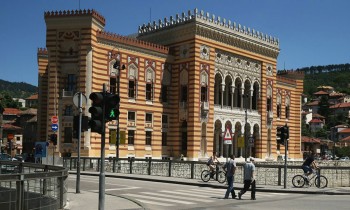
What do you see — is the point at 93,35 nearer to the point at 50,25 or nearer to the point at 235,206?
the point at 50,25

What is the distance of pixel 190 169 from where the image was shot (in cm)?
3209

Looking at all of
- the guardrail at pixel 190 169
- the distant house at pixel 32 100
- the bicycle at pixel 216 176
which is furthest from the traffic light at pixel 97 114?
the distant house at pixel 32 100

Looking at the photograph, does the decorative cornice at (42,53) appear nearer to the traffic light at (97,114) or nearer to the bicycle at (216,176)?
the bicycle at (216,176)

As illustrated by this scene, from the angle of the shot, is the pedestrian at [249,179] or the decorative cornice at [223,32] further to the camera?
the decorative cornice at [223,32]

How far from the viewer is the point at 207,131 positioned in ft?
174

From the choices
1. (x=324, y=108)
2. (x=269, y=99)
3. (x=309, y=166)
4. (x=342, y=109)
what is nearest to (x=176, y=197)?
(x=309, y=166)

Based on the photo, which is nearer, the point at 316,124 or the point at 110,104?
the point at 110,104

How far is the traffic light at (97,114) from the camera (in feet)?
43.1

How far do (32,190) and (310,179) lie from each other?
A: 1927cm

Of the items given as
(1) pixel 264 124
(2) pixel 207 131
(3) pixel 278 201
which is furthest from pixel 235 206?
(1) pixel 264 124

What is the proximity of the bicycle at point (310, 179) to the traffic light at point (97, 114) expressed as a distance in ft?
55.0

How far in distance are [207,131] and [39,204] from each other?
135 feet

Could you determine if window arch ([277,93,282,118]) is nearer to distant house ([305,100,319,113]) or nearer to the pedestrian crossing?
the pedestrian crossing

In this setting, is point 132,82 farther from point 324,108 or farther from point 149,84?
point 324,108
